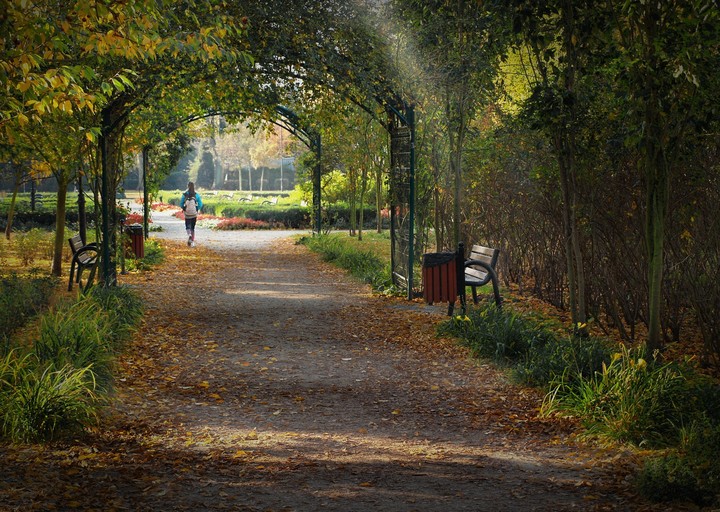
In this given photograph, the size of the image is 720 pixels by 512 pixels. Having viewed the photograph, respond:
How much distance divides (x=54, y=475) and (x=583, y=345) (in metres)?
4.31

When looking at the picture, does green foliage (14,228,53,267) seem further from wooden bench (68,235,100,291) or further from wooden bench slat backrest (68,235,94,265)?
wooden bench (68,235,100,291)

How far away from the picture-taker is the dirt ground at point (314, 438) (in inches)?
174

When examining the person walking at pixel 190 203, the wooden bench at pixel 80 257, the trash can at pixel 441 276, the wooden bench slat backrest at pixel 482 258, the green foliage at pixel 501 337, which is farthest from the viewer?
the person walking at pixel 190 203

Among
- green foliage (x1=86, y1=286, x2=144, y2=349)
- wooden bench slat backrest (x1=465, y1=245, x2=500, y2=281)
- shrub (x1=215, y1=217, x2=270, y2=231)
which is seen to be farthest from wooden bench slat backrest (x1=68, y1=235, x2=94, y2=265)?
Result: shrub (x1=215, y1=217, x2=270, y2=231)

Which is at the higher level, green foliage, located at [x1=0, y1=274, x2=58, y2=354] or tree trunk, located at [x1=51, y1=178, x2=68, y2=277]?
tree trunk, located at [x1=51, y1=178, x2=68, y2=277]

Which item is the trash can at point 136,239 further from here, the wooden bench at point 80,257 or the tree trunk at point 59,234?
the wooden bench at point 80,257

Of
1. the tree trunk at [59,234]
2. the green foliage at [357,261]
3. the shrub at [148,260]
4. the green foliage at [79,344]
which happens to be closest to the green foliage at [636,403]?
the green foliage at [79,344]

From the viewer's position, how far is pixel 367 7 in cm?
1152

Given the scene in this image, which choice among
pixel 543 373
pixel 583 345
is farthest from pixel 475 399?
pixel 583 345

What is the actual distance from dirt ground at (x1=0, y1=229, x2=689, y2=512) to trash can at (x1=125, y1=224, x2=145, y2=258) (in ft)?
22.8

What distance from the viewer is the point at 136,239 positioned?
53.6 feet

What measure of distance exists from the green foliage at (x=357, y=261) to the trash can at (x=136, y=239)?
3883 millimetres

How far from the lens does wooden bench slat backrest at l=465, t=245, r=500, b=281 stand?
10.4m

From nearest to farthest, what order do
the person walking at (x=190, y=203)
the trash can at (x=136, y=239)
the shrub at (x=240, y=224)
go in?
the trash can at (x=136, y=239) < the person walking at (x=190, y=203) < the shrub at (x=240, y=224)
